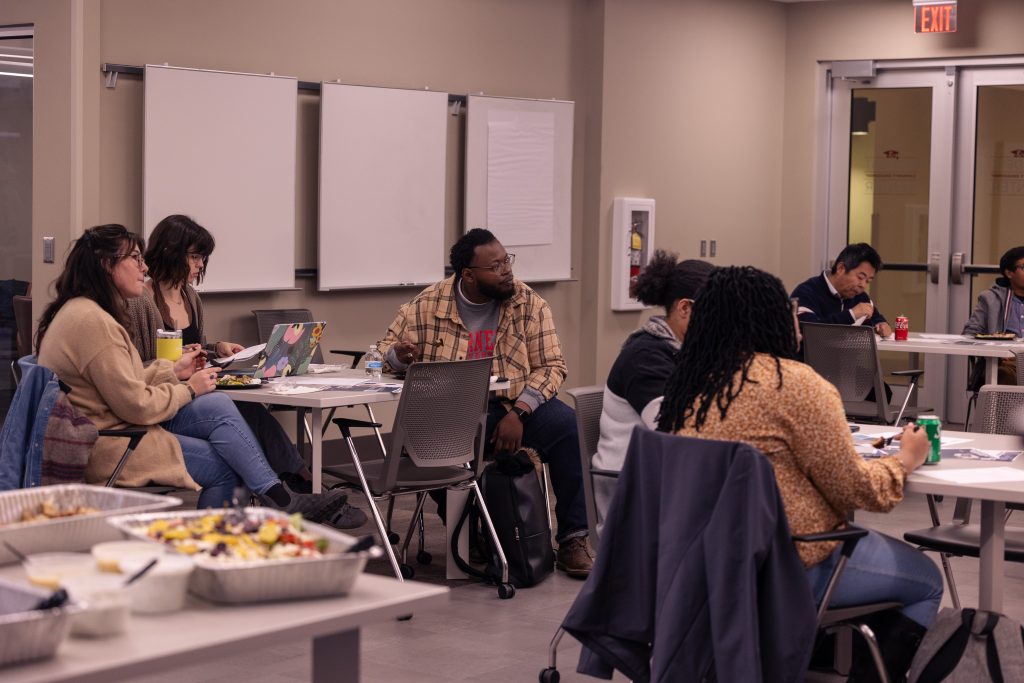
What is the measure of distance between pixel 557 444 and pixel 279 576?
A: 141 inches

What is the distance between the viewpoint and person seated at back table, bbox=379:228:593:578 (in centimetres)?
551

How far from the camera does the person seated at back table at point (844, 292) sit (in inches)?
295

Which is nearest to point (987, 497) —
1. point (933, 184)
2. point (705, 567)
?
point (705, 567)

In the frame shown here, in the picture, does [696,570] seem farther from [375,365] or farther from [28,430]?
[375,365]

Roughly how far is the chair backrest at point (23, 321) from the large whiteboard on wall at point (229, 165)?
2.27 ft

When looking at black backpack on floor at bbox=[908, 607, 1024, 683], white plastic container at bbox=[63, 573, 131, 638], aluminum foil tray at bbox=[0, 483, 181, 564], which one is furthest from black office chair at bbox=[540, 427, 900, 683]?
white plastic container at bbox=[63, 573, 131, 638]

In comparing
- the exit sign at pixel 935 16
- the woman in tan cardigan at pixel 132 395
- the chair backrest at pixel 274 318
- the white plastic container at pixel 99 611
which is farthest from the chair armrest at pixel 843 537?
the exit sign at pixel 935 16

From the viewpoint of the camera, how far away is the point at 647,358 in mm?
4090

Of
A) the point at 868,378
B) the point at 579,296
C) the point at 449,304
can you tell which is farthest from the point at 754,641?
the point at 579,296

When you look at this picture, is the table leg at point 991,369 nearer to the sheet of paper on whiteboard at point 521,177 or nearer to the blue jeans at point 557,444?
the blue jeans at point 557,444

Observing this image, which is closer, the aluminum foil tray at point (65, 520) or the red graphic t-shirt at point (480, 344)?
the aluminum foil tray at point (65, 520)

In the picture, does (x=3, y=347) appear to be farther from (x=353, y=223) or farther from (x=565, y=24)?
(x=565, y=24)

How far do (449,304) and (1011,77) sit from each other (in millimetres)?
5685

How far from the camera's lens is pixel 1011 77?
969cm
